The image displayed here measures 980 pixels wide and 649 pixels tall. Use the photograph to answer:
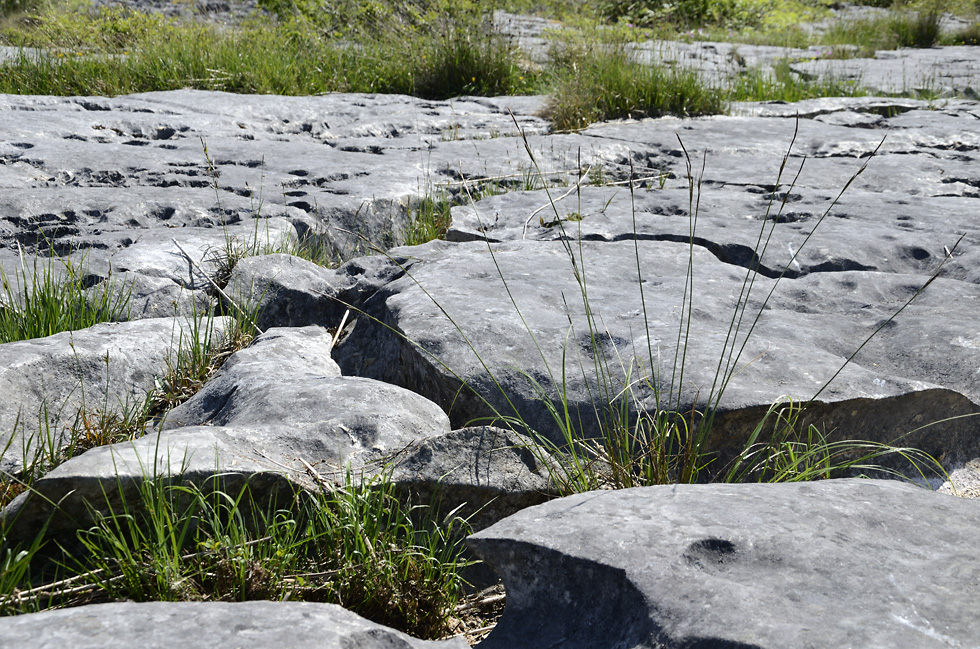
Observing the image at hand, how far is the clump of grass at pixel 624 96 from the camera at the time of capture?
5070 millimetres

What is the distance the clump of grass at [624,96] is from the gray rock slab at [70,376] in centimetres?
352

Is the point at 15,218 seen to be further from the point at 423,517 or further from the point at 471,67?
the point at 471,67

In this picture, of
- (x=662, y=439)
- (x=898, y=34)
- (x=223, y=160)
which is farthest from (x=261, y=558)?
(x=898, y=34)

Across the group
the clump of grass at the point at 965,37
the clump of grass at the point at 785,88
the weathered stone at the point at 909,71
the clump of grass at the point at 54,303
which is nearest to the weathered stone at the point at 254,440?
the clump of grass at the point at 54,303

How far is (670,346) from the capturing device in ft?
6.26

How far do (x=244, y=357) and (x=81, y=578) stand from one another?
87cm

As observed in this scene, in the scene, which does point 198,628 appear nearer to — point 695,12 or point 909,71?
point 909,71

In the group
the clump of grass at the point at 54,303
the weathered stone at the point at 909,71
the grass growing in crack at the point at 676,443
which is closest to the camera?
the grass growing in crack at the point at 676,443

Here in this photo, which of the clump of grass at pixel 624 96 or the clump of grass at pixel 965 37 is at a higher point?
the clump of grass at pixel 965 37

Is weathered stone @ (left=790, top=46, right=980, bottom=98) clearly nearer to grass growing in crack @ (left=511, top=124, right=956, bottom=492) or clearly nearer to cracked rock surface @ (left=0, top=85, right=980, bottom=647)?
cracked rock surface @ (left=0, top=85, right=980, bottom=647)

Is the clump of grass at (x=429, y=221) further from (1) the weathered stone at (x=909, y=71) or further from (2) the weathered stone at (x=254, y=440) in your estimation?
(1) the weathered stone at (x=909, y=71)

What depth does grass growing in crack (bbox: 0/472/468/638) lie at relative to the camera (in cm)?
124

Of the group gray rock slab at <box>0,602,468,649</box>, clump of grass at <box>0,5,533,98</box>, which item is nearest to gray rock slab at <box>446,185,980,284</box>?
gray rock slab at <box>0,602,468,649</box>

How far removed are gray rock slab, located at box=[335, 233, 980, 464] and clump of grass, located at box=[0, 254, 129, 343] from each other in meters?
0.75
